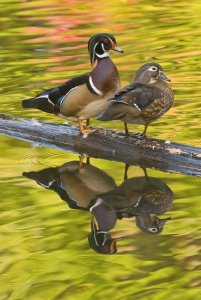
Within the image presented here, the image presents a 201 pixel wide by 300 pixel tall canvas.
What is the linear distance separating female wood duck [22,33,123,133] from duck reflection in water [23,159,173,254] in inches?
15.5

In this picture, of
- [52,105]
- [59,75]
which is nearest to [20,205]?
[52,105]

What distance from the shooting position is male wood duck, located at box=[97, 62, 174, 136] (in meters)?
7.45

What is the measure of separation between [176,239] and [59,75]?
5163 mm

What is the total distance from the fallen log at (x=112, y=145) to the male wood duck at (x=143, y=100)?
0.14 meters

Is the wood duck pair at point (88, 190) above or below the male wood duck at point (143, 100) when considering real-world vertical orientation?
below

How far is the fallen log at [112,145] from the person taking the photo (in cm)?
719

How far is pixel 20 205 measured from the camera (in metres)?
7.06

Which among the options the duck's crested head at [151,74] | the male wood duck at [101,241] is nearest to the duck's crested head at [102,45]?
the duck's crested head at [151,74]

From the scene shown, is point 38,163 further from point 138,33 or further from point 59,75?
point 138,33

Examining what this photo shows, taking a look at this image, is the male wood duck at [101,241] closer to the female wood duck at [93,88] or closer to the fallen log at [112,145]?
the fallen log at [112,145]

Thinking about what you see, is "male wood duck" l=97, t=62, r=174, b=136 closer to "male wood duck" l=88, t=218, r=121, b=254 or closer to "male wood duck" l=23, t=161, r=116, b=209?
"male wood duck" l=23, t=161, r=116, b=209

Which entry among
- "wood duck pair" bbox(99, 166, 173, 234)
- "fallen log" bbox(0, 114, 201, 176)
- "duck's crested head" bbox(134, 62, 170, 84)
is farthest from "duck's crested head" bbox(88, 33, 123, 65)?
"wood duck pair" bbox(99, 166, 173, 234)

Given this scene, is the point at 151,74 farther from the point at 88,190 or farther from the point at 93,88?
the point at 88,190

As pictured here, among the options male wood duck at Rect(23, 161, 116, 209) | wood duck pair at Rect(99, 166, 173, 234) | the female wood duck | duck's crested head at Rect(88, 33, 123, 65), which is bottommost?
male wood duck at Rect(23, 161, 116, 209)
